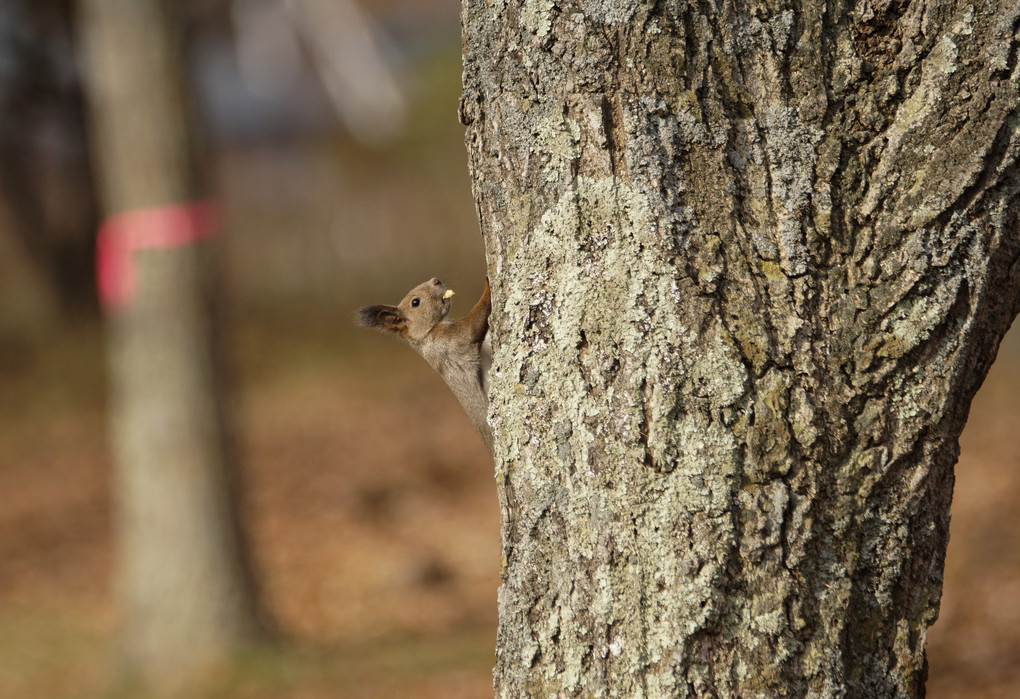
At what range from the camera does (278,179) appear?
18.0m

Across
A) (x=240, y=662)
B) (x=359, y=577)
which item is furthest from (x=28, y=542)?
(x=240, y=662)

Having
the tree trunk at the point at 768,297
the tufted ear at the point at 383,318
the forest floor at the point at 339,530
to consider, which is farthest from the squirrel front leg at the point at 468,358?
the forest floor at the point at 339,530

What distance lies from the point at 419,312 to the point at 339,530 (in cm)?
597

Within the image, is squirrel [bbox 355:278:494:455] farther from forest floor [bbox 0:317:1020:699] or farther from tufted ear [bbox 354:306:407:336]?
forest floor [bbox 0:317:1020:699]

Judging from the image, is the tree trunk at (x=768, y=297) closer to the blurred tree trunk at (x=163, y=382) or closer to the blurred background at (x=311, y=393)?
the blurred background at (x=311, y=393)

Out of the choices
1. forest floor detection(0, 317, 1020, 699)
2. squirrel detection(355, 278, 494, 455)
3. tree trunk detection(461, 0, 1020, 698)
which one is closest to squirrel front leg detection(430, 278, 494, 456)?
squirrel detection(355, 278, 494, 455)

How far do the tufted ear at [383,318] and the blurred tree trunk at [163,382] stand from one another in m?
2.89

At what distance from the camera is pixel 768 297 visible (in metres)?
1.79

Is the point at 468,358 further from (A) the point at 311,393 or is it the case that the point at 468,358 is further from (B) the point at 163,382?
(A) the point at 311,393

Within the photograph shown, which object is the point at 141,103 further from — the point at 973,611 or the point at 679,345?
the point at 973,611

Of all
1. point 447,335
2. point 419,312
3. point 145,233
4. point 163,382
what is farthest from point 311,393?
point 447,335

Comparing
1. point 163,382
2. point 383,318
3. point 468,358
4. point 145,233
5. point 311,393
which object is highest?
point 145,233

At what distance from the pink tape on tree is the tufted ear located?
2.88m

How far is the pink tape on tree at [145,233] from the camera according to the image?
530 cm
